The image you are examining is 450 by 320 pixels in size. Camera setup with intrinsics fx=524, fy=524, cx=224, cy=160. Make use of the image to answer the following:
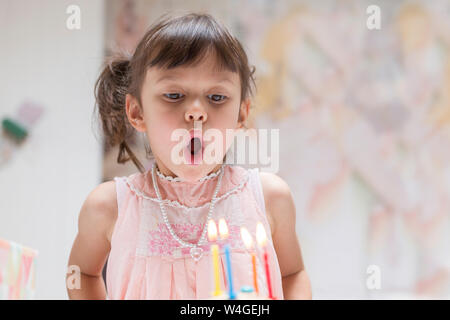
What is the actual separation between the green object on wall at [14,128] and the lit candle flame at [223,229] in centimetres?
103

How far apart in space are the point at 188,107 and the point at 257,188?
0.20 metres

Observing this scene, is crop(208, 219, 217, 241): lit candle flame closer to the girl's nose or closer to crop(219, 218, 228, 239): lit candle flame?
crop(219, 218, 228, 239): lit candle flame

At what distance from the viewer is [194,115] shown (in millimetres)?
635

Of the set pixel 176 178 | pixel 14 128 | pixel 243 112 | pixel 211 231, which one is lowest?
pixel 211 231

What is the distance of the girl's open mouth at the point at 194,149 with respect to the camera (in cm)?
64

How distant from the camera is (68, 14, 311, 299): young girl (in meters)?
0.66

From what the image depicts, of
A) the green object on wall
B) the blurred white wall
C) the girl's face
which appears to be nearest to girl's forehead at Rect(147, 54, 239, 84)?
the girl's face

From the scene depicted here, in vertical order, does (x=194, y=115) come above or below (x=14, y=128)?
below

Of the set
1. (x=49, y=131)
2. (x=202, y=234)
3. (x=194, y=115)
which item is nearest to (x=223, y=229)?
(x=202, y=234)

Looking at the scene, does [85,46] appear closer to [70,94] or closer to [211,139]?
[70,94]

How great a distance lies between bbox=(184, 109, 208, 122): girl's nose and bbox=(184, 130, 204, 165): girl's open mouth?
2 centimetres

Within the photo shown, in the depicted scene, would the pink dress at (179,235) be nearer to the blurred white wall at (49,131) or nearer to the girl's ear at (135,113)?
the girl's ear at (135,113)

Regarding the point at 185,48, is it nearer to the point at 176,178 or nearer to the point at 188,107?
the point at 188,107
